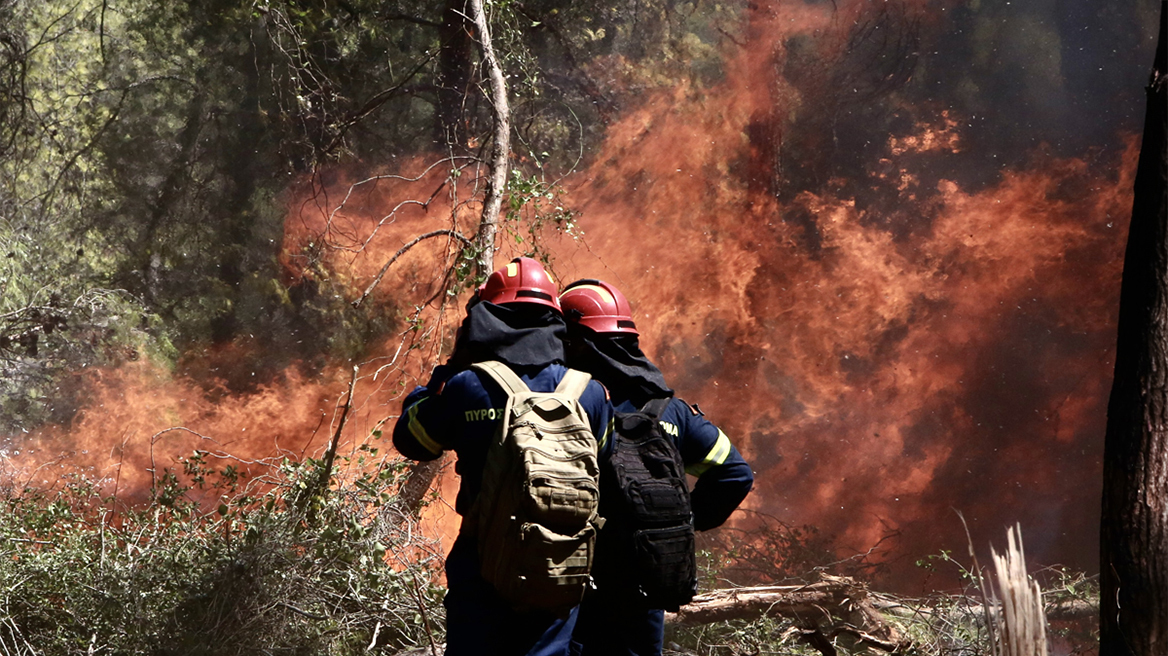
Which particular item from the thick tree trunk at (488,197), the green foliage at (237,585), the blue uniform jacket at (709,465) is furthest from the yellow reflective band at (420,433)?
the thick tree trunk at (488,197)

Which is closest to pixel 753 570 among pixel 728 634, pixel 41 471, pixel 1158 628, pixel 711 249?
pixel 728 634

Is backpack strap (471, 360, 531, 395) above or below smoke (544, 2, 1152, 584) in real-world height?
below

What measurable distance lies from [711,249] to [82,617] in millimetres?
5060

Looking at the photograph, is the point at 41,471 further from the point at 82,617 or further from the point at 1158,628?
the point at 1158,628

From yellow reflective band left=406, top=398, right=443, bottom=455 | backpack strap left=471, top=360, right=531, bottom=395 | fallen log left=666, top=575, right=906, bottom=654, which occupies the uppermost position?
backpack strap left=471, top=360, right=531, bottom=395

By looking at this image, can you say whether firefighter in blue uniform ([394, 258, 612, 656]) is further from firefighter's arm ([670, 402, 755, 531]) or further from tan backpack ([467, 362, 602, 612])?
firefighter's arm ([670, 402, 755, 531])

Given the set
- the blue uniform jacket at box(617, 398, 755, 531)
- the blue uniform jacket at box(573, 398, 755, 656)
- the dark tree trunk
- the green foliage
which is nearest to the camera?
the blue uniform jacket at box(573, 398, 755, 656)

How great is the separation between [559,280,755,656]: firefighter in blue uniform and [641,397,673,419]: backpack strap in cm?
2

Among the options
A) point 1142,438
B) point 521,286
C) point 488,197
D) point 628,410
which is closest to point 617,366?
point 628,410

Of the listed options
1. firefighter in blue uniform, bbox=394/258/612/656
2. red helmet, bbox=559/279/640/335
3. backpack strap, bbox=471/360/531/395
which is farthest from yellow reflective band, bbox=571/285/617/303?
backpack strap, bbox=471/360/531/395

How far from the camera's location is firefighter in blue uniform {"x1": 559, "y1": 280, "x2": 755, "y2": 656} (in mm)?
3131

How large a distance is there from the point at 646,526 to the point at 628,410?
46 centimetres

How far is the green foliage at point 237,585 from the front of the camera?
420 centimetres

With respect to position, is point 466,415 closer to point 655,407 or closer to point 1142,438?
point 655,407
